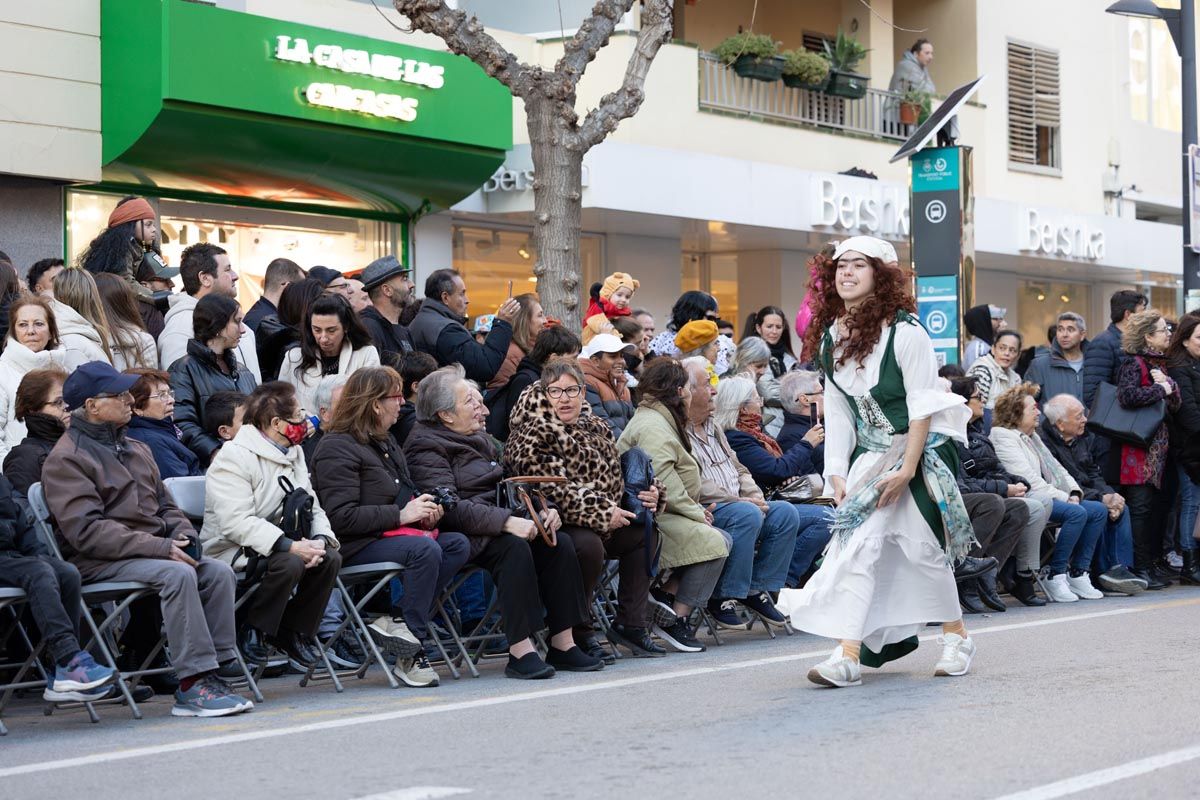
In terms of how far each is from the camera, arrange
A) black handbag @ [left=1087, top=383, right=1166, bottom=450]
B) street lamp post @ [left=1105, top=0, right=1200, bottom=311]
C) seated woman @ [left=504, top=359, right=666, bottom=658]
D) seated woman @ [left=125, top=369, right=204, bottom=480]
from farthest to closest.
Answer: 1. street lamp post @ [left=1105, top=0, right=1200, bottom=311]
2. black handbag @ [left=1087, top=383, right=1166, bottom=450]
3. seated woman @ [left=504, top=359, right=666, bottom=658]
4. seated woman @ [left=125, top=369, right=204, bottom=480]

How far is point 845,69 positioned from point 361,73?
8.42 meters

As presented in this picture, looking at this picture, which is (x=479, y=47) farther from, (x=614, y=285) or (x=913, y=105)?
(x=913, y=105)

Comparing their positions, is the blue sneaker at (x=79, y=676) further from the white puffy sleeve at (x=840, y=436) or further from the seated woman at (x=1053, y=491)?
the seated woman at (x=1053, y=491)

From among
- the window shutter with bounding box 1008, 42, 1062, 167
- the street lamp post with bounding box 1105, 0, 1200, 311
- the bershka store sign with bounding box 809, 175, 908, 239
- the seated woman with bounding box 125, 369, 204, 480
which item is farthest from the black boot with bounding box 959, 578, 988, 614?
the window shutter with bounding box 1008, 42, 1062, 167

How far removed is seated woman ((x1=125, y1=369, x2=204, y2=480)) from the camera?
9.77 meters

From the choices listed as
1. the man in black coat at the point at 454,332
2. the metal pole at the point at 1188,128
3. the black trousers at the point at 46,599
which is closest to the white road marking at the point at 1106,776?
the black trousers at the point at 46,599

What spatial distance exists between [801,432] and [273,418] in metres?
4.83

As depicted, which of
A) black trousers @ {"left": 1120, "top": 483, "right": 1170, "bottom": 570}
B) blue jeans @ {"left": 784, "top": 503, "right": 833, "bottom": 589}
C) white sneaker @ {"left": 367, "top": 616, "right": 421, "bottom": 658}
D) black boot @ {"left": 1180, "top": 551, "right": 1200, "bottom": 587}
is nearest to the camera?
white sneaker @ {"left": 367, "top": 616, "right": 421, "bottom": 658}

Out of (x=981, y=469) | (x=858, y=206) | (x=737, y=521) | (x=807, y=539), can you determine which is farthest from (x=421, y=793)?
(x=858, y=206)

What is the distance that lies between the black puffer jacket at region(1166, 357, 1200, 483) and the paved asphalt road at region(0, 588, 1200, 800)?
17.7 ft

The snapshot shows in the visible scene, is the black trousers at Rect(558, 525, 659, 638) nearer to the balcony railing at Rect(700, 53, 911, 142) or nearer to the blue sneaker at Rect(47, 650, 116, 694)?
the blue sneaker at Rect(47, 650, 116, 694)

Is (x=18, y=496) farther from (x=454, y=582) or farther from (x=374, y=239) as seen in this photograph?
(x=374, y=239)

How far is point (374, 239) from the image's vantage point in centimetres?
1950

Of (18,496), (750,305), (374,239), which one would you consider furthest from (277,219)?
(18,496)
